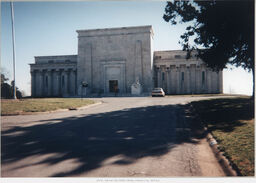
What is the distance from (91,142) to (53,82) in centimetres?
4597

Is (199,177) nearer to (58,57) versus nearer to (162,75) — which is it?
(162,75)

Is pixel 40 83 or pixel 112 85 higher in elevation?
pixel 40 83

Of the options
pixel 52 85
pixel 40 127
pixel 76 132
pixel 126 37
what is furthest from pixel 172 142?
pixel 52 85

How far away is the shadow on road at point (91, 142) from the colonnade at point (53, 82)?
4118cm

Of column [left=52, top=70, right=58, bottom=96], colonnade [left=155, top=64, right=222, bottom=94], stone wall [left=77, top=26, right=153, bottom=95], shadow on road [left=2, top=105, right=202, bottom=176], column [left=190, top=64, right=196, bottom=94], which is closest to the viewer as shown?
shadow on road [left=2, top=105, right=202, bottom=176]

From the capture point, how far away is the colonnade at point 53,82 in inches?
1857

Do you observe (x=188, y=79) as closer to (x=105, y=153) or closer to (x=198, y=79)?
(x=198, y=79)

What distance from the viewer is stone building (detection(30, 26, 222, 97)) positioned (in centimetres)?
4303

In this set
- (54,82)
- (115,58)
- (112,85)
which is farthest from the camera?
(54,82)

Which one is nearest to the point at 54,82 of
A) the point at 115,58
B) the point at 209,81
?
the point at 115,58

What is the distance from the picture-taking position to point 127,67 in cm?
4350

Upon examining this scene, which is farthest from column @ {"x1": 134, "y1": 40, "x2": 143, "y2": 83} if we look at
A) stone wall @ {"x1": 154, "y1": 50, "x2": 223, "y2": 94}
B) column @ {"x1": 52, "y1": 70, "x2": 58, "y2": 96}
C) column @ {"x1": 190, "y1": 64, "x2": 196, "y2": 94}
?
column @ {"x1": 52, "y1": 70, "x2": 58, "y2": 96}

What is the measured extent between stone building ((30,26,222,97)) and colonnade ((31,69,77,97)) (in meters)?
0.41

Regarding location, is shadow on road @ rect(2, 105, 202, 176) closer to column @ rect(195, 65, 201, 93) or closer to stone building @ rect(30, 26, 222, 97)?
stone building @ rect(30, 26, 222, 97)
